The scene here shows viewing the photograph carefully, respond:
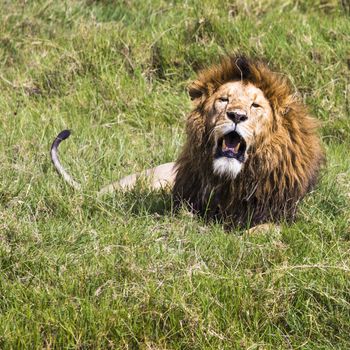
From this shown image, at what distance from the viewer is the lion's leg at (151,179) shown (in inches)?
210

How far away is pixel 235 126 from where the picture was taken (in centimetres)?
481

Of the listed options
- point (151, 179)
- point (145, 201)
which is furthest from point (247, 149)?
point (151, 179)

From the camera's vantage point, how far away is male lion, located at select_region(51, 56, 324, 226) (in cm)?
488

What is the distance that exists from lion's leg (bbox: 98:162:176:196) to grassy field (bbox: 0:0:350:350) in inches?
3.2

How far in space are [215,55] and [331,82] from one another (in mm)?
758

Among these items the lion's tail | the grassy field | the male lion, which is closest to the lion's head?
the male lion

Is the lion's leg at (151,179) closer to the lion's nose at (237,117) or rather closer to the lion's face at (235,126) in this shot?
the lion's face at (235,126)

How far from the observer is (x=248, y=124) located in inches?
191

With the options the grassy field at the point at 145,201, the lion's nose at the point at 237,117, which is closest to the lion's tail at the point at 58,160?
the grassy field at the point at 145,201

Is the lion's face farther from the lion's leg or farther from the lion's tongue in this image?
the lion's leg

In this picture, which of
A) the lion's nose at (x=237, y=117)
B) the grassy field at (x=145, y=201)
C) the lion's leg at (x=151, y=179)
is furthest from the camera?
the lion's leg at (x=151, y=179)

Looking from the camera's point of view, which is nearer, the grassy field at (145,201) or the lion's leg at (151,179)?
the grassy field at (145,201)

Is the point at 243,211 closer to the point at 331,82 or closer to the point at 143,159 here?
the point at 143,159

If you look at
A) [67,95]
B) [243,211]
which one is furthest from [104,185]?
[67,95]
